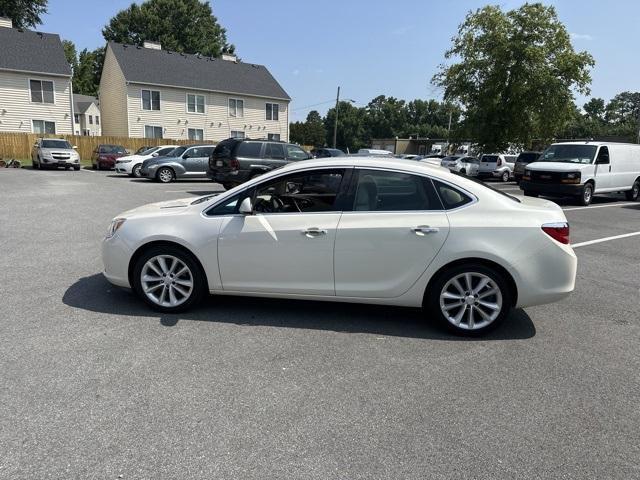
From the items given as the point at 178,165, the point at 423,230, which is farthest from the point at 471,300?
the point at 178,165

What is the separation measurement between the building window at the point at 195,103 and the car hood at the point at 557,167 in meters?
30.6

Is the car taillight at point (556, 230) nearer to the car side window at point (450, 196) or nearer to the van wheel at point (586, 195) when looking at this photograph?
the car side window at point (450, 196)

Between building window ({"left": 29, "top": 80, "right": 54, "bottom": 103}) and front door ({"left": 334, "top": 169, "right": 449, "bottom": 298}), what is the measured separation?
121 ft

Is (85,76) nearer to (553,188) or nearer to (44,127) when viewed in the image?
(44,127)

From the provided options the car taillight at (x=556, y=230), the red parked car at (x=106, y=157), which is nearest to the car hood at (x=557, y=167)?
the car taillight at (x=556, y=230)

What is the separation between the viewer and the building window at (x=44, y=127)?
34406 mm

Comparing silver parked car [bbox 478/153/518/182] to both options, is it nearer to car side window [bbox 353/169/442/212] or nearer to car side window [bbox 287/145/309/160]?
car side window [bbox 287/145/309/160]

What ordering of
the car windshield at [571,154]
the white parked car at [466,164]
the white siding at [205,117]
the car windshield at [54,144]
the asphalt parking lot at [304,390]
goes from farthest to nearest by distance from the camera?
the white siding at [205,117], the white parked car at [466,164], the car windshield at [54,144], the car windshield at [571,154], the asphalt parking lot at [304,390]

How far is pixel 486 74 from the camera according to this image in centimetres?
2950

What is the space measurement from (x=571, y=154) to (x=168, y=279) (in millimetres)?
15285

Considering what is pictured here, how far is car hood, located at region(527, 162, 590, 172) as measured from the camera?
50.1 feet

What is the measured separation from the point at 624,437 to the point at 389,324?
7.19ft

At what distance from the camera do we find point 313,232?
4.53 metres

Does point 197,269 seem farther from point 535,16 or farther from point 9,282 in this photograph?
point 535,16
